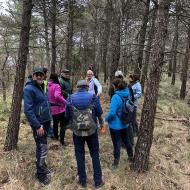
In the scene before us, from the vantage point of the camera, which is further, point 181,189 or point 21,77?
point 21,77

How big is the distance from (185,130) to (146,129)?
4.54m

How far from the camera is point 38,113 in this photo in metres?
5.81

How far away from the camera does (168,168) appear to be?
695cm

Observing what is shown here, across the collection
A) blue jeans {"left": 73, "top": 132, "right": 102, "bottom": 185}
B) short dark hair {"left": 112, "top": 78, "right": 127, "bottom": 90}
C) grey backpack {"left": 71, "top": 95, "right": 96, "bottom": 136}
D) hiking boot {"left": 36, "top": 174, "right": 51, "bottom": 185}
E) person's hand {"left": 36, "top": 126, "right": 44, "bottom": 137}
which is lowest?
hiking boot {"left": 36, "top": 174, "right": 51, "bottom": 185}

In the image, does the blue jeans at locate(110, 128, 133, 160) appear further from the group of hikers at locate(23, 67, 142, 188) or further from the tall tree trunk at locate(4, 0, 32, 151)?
the tall tree trunk at locate(4, 0, 32, 151)

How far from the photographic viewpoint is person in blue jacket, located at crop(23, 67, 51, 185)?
555 centimetres

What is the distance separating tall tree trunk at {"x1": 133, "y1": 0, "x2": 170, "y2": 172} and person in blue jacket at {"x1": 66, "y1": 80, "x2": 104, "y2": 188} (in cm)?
109

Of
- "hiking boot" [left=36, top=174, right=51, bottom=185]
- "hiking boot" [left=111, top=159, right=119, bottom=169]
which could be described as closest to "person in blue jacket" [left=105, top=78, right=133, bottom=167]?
"hiking boot" [left=111, top=159, right=119, bottom=169]

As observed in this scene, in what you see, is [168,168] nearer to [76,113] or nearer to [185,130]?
[76,113]

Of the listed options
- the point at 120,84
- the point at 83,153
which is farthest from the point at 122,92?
the point at 83,153

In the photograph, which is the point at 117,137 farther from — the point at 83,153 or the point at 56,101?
the point at 56,101

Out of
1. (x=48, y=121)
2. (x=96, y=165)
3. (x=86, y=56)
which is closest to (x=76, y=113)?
(x=48, y=121)

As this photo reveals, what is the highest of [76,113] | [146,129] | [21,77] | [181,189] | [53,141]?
[21,77]

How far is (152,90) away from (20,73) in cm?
312
